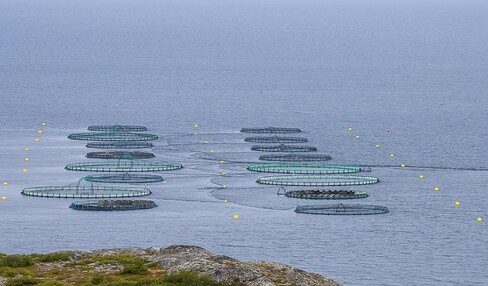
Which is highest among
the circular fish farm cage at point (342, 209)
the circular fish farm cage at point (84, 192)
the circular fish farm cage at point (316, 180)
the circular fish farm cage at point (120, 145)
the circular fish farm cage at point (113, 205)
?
the circular fish farm cage at point (120, 145)

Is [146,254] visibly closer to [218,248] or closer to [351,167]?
[218,248]

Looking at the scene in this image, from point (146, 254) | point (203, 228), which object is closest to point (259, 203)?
point (203, 228)

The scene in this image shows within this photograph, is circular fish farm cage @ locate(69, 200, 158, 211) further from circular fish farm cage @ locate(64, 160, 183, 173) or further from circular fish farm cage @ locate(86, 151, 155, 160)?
circular fish farm cage @ locate(86, 151, 155, 160)

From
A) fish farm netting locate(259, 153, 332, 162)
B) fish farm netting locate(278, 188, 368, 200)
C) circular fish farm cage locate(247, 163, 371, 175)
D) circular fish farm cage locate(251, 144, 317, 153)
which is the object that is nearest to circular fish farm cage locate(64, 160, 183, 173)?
circular fish farm cage locate(247, 163, 371, 175)

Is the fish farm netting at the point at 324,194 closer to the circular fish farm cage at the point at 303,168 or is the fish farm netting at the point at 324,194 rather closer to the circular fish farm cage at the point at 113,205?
the circular fish farm cage at the point at 113,205

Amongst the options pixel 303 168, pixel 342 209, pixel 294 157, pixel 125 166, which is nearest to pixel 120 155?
pixel 125 166

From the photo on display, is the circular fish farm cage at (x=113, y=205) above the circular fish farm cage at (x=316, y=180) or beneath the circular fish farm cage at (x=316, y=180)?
beneath

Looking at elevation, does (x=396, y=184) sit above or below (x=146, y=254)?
above

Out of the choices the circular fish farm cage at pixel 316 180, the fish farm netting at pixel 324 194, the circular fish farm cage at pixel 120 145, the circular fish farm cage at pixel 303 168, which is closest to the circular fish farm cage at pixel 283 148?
the circular fish farm cage at pixel 120 145
